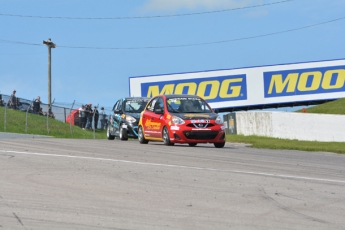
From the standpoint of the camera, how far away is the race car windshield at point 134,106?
2417cm

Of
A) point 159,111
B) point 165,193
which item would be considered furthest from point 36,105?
point 165,193

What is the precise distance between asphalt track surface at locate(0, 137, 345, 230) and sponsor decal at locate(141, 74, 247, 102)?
102 feet

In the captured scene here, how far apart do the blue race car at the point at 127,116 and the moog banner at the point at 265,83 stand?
2022cm

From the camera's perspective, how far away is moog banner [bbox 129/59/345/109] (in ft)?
146

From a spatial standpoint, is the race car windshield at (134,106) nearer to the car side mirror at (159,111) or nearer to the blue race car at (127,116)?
the blue race car at (127,116)

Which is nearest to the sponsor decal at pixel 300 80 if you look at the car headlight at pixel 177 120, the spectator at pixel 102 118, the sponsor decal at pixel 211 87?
the sponsor decal at pixel 211 87

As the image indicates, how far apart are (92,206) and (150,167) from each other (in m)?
4.09

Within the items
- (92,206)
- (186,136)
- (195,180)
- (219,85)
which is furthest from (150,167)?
(219,85)

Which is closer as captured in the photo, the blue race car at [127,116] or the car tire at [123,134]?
the blue race car at [127,116]

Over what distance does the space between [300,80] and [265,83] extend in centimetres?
226

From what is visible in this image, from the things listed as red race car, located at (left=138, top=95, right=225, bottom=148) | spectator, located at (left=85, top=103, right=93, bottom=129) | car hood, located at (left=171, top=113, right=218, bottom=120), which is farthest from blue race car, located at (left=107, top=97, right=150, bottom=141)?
spectator, located at (left=85, top=103, right=93, bottom=129)

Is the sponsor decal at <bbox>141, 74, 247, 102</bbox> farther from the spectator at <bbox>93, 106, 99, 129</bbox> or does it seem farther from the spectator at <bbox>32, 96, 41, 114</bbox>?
the spectator at <bbox>32, 96, 41, 114</bbox>

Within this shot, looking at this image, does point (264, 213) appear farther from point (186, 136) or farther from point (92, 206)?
point (186, 136)

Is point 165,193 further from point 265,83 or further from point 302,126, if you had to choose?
point 265,83
